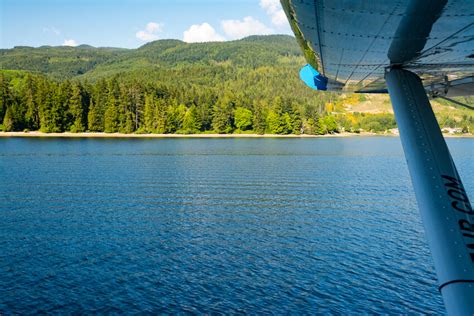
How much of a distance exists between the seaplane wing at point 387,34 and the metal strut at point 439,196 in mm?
656

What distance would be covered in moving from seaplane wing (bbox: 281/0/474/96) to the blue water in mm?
11696

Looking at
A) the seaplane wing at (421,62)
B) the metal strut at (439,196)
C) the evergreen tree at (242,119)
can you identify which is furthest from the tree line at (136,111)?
the metal strut at (439,196)

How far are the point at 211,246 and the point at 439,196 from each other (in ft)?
63.7

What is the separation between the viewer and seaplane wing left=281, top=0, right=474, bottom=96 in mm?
4090

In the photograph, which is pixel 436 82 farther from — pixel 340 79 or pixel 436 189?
pixel 436 189

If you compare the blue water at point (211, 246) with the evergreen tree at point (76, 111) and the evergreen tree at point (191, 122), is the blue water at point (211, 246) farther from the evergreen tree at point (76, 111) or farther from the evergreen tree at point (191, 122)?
the evergreen tree at point (191, 122)

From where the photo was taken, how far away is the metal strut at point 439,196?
516cm

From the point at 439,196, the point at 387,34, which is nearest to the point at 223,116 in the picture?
the point at 439,196

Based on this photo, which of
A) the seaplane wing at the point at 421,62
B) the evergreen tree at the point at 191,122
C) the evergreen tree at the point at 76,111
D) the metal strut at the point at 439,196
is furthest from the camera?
the evergreen tree at the point at 191,122

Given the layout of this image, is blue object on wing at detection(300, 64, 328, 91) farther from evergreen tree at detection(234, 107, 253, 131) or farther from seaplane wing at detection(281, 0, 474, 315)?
evergreen tree at detection(234, 107, 253, 131)

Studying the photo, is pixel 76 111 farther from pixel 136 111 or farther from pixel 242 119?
pixel 242 119

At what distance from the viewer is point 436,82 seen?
9.30 meters

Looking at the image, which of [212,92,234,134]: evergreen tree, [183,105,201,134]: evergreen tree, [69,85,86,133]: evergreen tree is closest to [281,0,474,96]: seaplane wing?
[69,85,86,133]: evergreen tree

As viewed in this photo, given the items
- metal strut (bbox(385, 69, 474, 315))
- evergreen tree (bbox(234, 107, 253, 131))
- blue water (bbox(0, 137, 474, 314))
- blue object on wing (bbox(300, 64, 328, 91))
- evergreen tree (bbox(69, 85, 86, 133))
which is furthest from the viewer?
evergreen tree (bbox(234, 107, 253, 131))
